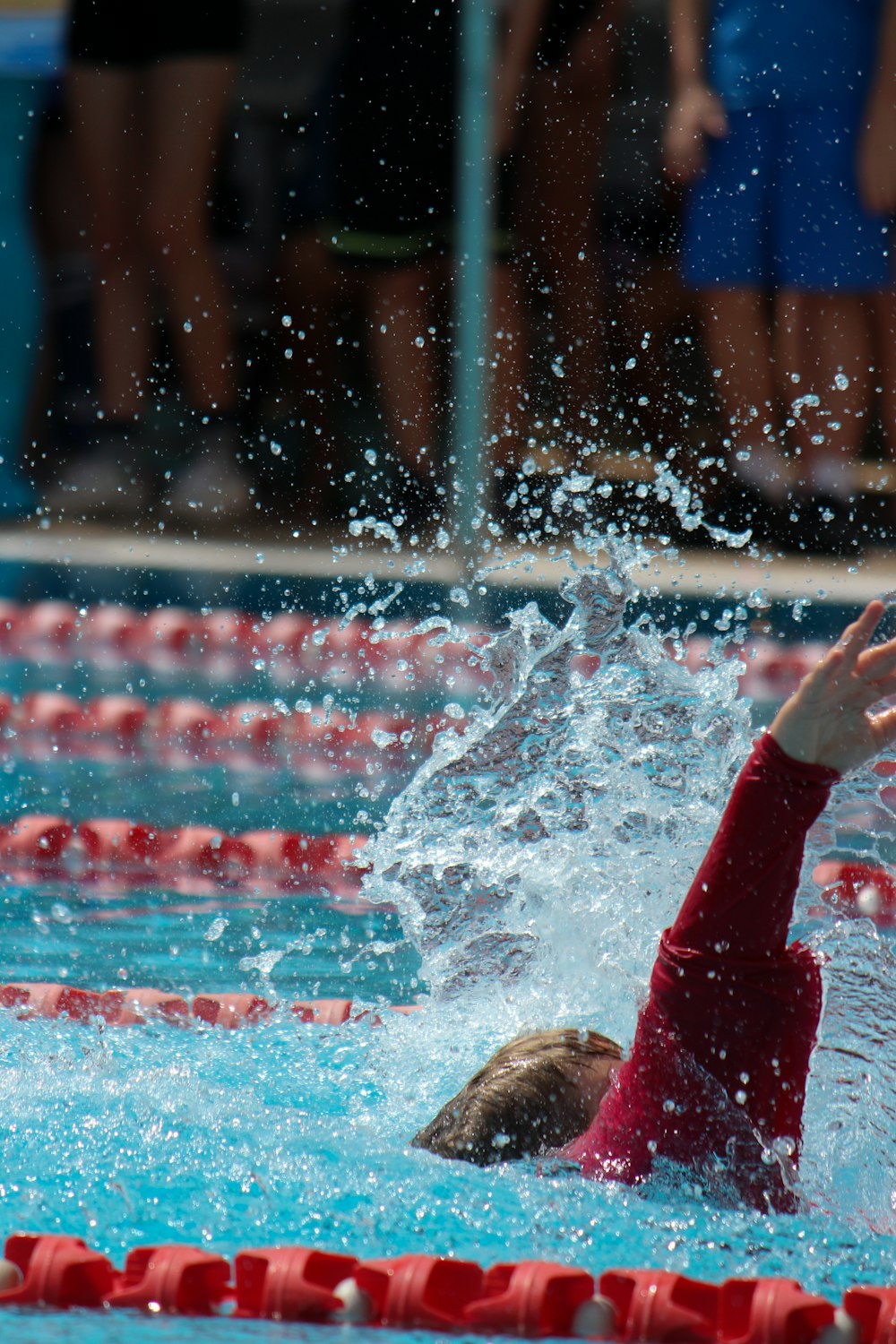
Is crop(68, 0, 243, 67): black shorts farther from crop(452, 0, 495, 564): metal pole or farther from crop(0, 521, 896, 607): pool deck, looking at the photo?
crop(0, 521, 896, 607): pool deck

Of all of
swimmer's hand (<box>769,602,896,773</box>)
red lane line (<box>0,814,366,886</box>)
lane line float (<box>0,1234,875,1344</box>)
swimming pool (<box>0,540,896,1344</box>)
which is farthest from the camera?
red lane line (<box>0,814,366,886</box>)

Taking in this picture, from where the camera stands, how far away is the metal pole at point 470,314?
5168 mm

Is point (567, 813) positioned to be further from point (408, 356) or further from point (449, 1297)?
point (408, 356)

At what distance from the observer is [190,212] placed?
5.82 meters

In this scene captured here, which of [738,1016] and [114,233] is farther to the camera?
[114,233]

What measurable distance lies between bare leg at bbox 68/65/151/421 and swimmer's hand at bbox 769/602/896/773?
4406 mm

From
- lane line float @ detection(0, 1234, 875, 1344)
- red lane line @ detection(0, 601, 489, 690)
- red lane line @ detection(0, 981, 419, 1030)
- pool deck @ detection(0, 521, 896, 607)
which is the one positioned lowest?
lane line float @ detection(0, 1234, 875, 1344)

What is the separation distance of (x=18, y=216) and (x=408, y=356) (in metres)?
1.35

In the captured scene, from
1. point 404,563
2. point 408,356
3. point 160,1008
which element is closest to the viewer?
point 160,1008

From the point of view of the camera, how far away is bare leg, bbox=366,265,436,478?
5781mm

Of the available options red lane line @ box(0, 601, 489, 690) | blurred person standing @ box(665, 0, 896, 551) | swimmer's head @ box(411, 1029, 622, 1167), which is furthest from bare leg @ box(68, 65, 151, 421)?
swimmer's head @ box(411, 1029, 622, 1167)

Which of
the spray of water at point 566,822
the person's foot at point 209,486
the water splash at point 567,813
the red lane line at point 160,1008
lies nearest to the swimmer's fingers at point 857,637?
the spray of water at point 566,822

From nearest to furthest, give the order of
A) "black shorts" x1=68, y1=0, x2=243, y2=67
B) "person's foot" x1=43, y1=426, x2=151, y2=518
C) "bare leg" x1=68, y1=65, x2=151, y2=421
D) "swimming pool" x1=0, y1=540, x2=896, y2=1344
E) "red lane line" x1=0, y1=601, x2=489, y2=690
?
"swimming pool" x1=0, y1=540, x2=896, y2=1344
"red lane line" x1=0, y1=601, x2=489, y2=690
"black shorts" x1=68, y1=0, x2=243, y2=67
"bare leg" x1=68, y1=65, x2=151, y2=421
"person's foot" x1=43, y1=426, x2=151, y2=518

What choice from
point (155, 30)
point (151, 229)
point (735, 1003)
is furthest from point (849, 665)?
point (151, 229)
